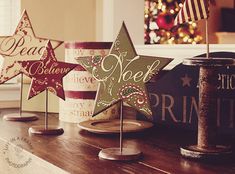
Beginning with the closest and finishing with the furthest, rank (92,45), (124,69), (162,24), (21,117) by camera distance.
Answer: (124,69), (92,45), (21,117), (162,24)

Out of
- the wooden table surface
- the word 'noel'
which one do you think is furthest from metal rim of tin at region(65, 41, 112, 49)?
the word 'noel'

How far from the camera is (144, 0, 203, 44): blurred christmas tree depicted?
5.59m

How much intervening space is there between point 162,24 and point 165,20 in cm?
9

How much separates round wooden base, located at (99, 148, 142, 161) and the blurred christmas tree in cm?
429

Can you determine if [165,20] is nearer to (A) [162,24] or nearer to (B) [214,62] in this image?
(A) [162,24]

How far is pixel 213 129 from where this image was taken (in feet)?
3.89

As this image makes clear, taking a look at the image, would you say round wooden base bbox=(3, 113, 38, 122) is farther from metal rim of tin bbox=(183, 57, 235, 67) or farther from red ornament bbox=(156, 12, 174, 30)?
red ornament bbox=(156, 12, 174, 30)

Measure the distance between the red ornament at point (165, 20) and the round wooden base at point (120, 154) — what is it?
4.55 metres

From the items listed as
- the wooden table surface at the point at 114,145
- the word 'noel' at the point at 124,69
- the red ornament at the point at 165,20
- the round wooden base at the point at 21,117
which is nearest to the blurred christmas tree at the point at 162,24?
the red ornament at the point at 165,20

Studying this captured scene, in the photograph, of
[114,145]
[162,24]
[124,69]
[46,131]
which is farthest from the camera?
[162,24]

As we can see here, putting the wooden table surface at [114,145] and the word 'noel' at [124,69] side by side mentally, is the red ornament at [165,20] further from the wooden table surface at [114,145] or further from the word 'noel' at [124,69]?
the word 'noel' at [124,69]

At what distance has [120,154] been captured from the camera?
1.19m

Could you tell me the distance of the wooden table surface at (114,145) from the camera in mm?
1097

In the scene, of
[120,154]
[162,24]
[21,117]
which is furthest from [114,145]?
[162,24]
